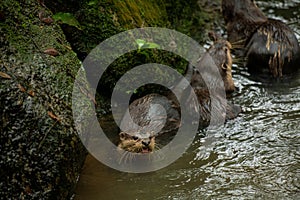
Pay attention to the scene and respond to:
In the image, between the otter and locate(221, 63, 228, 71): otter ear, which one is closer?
the otter

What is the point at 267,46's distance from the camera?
7.07 meters

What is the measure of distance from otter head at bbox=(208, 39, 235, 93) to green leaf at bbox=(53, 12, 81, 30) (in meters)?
2.03

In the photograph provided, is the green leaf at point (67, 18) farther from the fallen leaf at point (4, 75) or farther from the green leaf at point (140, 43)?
the fallen leaf at point (4, 75)

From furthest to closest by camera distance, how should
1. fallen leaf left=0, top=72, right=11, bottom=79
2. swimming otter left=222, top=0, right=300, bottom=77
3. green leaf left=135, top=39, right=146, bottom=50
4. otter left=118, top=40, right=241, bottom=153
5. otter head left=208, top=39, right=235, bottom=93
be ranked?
1. swimming otter left=222, top=0, right=300, bottom=77
2. otter head left=208, top=39, right=235, bottom=93
3. green leaf left=135, top=39, right=146, bottom=50
4. otter left=118, top=40, right=241, bottom=153
5. fallen leaf left=0, top=72, right=11, bottom=79

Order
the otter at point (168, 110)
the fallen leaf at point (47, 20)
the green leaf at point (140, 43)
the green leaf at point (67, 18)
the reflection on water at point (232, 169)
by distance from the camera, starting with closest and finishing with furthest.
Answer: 1. the reflection on water at point (232, 169)
2. the fallen leaf at point (47, 20)
3. the otter at point (168, 110)
4. the green leaf at point (67, 18)
5. the green leaf at point (140, 43)

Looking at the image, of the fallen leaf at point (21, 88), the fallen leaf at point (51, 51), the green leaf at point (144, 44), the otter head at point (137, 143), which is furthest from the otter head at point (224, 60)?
the fallen leaf at point (21, 88)

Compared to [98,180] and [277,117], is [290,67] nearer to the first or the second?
[277,117]

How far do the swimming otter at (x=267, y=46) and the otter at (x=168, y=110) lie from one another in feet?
2.02

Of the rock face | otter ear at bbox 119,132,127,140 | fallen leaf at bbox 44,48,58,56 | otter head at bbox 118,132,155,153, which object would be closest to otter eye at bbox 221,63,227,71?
otter head at bbox 118,132,155,153

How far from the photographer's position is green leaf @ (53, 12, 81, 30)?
5.71 m

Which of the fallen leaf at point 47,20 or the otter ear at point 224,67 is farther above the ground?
the fallen leaf at point 47,20

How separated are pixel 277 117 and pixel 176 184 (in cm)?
184

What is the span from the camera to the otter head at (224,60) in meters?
Result: 6.46

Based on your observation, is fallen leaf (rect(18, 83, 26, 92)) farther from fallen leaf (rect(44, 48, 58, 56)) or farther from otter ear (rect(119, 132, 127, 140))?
otter ear (rect(119, 132, 127, 140))
